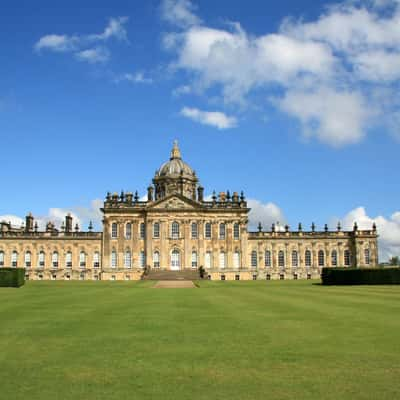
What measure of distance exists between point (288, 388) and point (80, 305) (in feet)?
47.5

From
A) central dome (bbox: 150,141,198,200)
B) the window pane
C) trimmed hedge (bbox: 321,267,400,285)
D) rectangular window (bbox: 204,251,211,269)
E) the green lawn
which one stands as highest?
central dome (bbox: 150,141,198,200)

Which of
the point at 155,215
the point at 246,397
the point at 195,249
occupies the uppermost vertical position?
the point at 155,215

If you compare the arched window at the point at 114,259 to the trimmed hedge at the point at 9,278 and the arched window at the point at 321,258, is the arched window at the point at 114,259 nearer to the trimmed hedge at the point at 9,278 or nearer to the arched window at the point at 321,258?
the arched window at the point at 321,258

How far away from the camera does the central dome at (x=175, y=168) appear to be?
7981cm

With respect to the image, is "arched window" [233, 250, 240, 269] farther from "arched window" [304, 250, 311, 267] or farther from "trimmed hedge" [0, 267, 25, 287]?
"trimmed hedge" [0, 267, 25, 287]

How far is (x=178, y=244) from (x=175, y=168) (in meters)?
13.7

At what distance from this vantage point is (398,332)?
1359cm

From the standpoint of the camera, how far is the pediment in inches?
2837

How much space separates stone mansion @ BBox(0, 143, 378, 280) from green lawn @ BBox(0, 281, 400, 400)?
53.6m

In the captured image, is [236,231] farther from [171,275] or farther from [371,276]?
[371,276]

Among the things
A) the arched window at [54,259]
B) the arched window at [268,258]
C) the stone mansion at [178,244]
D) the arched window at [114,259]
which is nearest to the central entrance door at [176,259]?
the stone mansion at [178,244]

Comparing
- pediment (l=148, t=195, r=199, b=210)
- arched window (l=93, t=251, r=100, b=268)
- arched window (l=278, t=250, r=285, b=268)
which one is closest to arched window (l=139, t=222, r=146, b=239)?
pediment (l=148, t=195, r=199, b=210)

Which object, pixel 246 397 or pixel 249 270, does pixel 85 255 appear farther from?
pixel 246 397

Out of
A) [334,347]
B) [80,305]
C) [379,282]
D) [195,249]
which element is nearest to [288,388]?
[334,347]
